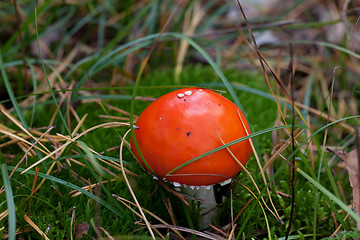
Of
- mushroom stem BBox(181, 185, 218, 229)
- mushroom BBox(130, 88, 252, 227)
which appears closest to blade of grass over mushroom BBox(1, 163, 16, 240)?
mushroom BBox(130, 88, 252, 227)

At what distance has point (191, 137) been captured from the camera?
1566 millimetres

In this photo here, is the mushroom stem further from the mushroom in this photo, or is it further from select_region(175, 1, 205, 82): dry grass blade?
select_region(175, 1, 205, 82): dry grass blade

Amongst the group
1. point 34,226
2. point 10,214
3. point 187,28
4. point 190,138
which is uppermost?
point 187,28

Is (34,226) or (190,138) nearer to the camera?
(190,138)

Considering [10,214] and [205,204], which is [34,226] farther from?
[205,204]

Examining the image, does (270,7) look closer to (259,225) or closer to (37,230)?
(259,225)

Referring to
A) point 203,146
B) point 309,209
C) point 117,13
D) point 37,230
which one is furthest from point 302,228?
point 117,13

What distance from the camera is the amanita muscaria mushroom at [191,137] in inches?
61.9

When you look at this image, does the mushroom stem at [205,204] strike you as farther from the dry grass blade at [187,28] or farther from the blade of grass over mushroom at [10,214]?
the dry grass blade at [187,28]

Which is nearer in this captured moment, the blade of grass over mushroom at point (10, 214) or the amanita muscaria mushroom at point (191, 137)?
the blade of grass over mushroom at point (10, 214)

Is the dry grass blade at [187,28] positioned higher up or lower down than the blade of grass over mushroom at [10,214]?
higher up

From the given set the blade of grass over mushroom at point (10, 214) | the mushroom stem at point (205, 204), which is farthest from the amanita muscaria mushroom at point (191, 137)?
the blade of grass over mushroom at point (10, 214)

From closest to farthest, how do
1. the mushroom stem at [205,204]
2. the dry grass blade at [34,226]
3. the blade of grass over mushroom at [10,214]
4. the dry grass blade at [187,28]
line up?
the blade of grass over mushroom at [10,214] < the dry grass blade at [34,226] < the mushroom stem at [205,204] < the dry grass blade at [187,28]

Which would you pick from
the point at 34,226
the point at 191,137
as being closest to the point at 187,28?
the point at 191,137
